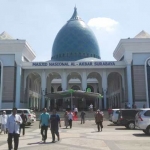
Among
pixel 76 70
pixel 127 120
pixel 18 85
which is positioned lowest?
pixel 127 120

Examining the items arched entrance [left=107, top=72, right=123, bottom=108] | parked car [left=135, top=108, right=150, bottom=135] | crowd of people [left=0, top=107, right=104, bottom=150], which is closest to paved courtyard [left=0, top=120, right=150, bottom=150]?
crowd of people [left=0, top=107, right=104, bottom=150]

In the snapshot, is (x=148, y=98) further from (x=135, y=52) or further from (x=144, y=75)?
(x=135, y=52)

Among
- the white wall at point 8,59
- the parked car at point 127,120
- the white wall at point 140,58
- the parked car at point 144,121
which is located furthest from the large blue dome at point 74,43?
the parked car at point 144,121

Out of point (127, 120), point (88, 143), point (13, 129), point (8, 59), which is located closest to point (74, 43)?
point (8, 59)

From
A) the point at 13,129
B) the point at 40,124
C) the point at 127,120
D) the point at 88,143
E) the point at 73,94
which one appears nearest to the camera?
the point at 13,129

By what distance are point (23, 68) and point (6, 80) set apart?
12.3 ft

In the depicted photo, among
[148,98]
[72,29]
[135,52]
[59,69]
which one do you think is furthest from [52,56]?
[148,98]

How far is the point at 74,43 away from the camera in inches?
2151

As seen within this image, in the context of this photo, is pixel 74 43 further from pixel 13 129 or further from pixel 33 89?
pixel 13 129

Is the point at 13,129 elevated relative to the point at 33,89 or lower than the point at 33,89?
lower

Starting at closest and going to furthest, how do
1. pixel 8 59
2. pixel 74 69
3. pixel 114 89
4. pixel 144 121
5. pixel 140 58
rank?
1. pixel 144 121
2. pixel 140 58
3. pixel 8 59
4. pixel 74 69
5. pixel 114 89

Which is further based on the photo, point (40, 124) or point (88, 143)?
point (40, 124)

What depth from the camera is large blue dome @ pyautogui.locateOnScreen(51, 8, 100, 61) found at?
2122 inches

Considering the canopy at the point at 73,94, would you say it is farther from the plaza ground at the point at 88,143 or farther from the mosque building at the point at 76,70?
the plaza ground at the point at 88,143
